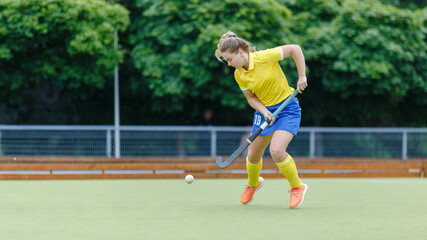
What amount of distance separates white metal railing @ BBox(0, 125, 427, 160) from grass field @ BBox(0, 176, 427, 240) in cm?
394

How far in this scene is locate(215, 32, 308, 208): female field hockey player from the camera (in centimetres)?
597

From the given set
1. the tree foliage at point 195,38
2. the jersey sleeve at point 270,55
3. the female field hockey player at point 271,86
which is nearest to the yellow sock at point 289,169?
the female field hockey player at point 271,86

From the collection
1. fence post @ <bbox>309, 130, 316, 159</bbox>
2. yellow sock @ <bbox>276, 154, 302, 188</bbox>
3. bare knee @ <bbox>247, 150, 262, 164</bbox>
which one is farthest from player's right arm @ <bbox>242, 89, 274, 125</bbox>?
fence post @ <bbox>309, 130, 316, 159</bbox>

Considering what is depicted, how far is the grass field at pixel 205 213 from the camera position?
179 inches

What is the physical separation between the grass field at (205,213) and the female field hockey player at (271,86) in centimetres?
45

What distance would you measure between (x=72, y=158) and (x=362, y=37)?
5.95m

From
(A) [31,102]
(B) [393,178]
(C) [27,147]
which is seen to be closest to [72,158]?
(C) [27,147]

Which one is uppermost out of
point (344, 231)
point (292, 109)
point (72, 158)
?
point (292, 109)

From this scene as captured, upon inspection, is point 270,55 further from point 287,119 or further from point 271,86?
point 287,119

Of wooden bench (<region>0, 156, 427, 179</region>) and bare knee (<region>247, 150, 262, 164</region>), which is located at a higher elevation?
bare knee (<region>247, 150, 262, 164</region>)

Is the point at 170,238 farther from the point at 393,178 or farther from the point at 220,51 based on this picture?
the point at 393,178

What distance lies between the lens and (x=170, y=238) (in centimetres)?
430

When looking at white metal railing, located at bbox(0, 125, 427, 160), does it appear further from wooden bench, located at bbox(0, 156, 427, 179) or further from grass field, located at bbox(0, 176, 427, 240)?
grass field, located at bbox(0, 176, 427, 240)

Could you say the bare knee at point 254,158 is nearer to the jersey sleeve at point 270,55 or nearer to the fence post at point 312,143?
the jersey sleeve at point 270,55
